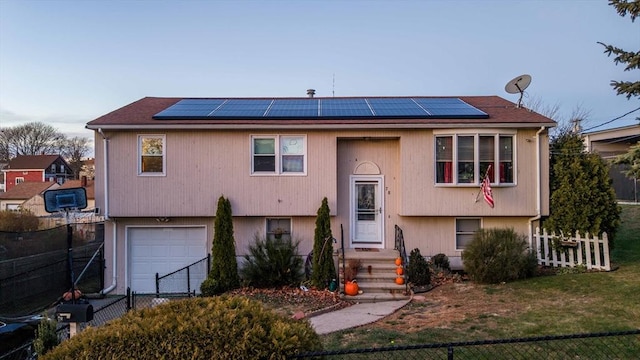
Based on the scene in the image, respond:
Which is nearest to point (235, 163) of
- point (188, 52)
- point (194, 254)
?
point (194, 254)

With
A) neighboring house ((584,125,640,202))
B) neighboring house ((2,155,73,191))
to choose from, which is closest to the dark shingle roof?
neighboring house ((584,125,640,202))

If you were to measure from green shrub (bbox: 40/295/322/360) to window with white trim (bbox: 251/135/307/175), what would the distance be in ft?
29.0

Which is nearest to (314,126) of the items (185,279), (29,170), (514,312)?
(185,279)

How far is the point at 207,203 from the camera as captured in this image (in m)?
12.6

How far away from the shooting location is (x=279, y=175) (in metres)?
12.7

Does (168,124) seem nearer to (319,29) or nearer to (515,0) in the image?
(319,29)

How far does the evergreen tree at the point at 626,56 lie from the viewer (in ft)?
25.9

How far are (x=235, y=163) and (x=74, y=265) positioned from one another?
5670 millimetres

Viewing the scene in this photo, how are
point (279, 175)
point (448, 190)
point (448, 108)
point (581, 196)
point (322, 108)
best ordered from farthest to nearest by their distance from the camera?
point (322, 108)
point (448, 108)
point (279, 175)
point (448, 190)
point (581, 196)

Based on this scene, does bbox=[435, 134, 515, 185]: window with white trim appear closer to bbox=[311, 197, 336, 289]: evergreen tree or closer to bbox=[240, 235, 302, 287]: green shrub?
bbox=[311, 197, 336, 289]: evergreen tree

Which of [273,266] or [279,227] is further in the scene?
[279,227]

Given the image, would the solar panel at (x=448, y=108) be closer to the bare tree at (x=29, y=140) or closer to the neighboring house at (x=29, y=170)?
the neighboring house at (x=29, y=170)

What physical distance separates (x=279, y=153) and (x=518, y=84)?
307 inches

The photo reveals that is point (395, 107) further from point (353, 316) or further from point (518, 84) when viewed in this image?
point (353, 316)
